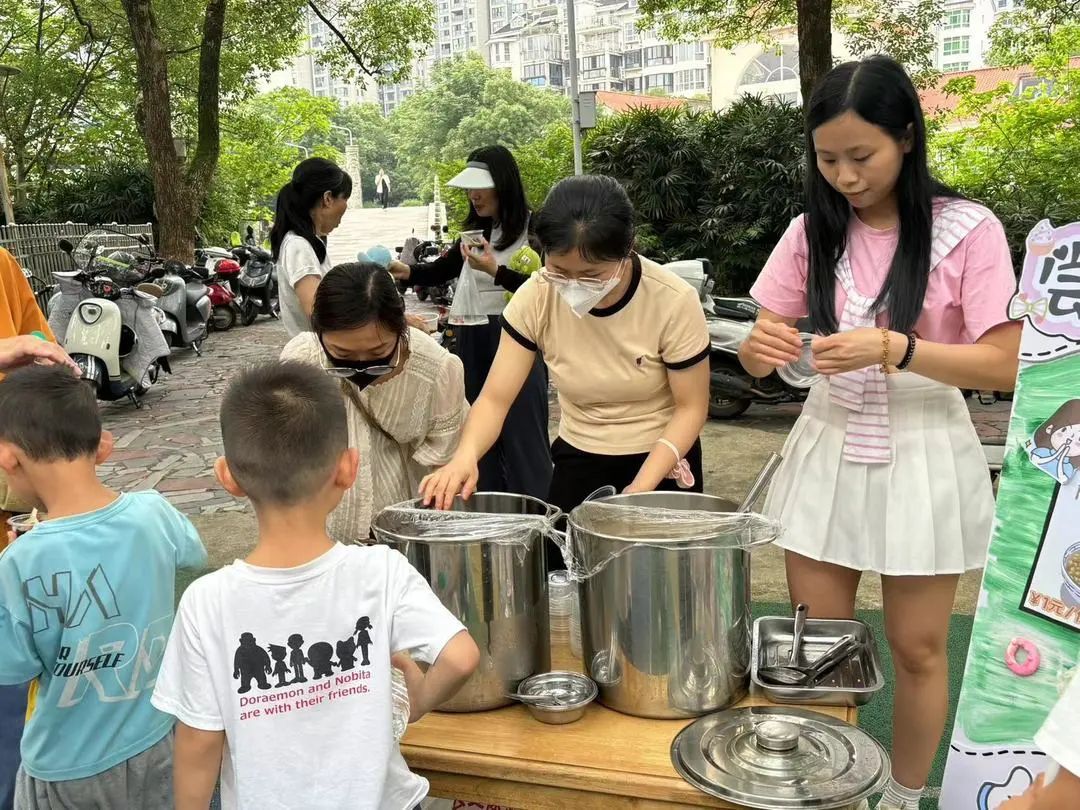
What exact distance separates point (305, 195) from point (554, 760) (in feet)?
8.62

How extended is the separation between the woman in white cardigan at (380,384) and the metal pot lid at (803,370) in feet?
2.73

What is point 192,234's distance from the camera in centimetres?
1300

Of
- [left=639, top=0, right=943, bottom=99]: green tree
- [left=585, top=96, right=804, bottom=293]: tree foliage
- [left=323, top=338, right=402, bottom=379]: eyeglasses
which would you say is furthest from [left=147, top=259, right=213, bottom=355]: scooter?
[left=323, top=338, right=402, bottom=379]: eyeglasses

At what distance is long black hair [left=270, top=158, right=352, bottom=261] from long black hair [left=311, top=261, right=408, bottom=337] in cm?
158

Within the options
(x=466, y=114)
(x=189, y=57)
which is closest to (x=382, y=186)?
(x=189, y=57)

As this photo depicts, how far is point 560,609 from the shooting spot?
2.02 m

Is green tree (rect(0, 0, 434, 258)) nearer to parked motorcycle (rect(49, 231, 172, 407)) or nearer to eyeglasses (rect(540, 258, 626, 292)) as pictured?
parked motorcycle (rect(49, 231, 172, 407))

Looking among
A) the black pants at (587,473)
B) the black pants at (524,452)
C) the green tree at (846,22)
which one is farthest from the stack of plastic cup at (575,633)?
the green tree at (846,22)

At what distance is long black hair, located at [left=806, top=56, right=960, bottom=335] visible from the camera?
1730 millimetres

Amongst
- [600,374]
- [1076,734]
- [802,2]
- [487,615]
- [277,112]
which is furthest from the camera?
[277,112]

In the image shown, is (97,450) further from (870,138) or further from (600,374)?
(870,138)

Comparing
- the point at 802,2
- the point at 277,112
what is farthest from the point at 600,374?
the point at 277,112

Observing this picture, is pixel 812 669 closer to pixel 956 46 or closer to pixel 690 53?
pixel 956 46

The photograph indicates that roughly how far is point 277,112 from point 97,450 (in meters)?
29.1
